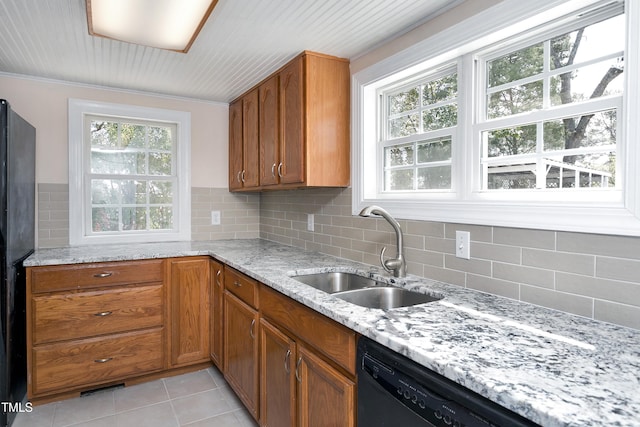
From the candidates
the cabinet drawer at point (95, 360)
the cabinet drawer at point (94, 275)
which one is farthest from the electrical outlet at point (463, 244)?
the cabinet drawer at point (95, 360)

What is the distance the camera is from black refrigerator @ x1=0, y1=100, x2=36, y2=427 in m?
1.97

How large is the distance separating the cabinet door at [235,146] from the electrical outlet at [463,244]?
2015 millimetres

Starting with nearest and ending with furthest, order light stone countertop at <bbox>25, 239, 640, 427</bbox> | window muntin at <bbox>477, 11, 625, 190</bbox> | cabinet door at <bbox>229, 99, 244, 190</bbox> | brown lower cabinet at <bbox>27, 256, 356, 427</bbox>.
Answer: light stone countertop at <bbox>25, 239, 640, 427</bbox>, window muntin at <bbox>477, 11, 625, 190</bbox>, brown lower cabinet at <bbox>27, 256, 356, 427</bbox>, cabinet door at <bbox>229, 99, 244, 190</bbox>

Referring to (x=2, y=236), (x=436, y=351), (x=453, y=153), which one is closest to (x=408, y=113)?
(x=453, y=153)

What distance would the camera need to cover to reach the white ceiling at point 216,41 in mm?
1772

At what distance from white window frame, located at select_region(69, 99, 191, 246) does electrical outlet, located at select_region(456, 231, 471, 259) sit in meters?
2.42

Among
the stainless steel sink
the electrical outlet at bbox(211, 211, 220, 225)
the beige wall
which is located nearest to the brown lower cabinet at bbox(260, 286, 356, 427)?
the stainless steel sink

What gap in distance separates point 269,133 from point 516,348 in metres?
2.09

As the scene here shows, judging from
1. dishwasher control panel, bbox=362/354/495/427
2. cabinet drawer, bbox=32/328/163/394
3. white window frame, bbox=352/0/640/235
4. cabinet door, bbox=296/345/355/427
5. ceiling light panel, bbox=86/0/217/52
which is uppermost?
ceiling light panel, bbox=86/0/217/52

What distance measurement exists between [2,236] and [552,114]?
2.59m

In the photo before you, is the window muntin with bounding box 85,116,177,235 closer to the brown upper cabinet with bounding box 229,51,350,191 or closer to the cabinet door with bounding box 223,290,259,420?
the brown upper cabinet with bounding box 229,51,350,191

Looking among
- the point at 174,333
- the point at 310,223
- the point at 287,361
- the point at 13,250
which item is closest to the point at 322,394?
the point at 287,361

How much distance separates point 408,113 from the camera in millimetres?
2158

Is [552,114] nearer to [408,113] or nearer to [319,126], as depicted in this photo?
[408,113]
